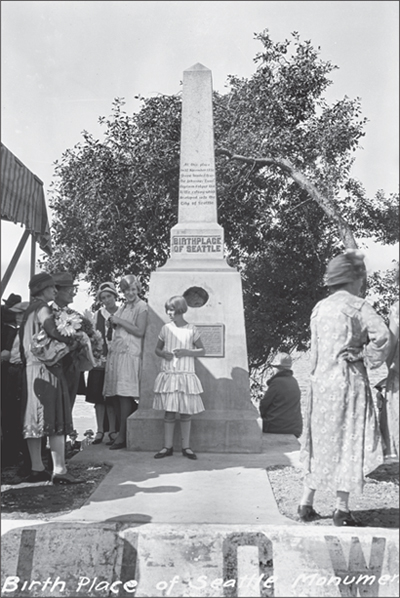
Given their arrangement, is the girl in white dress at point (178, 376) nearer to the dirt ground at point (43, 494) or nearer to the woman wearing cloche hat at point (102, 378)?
the dirt ground at point (43, 494)

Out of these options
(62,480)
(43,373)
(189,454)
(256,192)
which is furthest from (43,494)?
(256,192)

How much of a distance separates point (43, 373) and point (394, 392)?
252 cm

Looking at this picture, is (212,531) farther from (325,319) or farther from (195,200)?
(195,200)

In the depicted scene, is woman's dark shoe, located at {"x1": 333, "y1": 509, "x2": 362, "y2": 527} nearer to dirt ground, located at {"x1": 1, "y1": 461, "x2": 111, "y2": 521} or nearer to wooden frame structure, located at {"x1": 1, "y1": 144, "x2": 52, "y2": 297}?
dirt ground, located at {"x1": 1, "y1": 461, "x2": 111, "y2": 521}

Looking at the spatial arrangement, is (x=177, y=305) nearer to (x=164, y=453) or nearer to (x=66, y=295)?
(x=66, y=295)

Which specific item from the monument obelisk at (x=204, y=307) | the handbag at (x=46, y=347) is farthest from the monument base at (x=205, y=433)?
the handbag at (x=46, y=347)

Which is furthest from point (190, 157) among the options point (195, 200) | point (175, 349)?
point (175, 349)

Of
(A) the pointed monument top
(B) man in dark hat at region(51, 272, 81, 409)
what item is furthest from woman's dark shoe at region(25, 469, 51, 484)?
(A) the pointed monument top

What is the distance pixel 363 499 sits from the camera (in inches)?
168

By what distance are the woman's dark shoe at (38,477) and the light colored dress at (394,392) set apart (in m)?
2.66

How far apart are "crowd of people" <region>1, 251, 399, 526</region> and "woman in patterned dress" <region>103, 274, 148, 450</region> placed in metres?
0.01

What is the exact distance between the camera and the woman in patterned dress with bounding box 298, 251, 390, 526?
3635 mm

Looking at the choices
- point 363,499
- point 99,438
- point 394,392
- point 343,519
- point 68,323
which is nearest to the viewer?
point 394,392

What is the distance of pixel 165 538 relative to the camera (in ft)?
11.2
